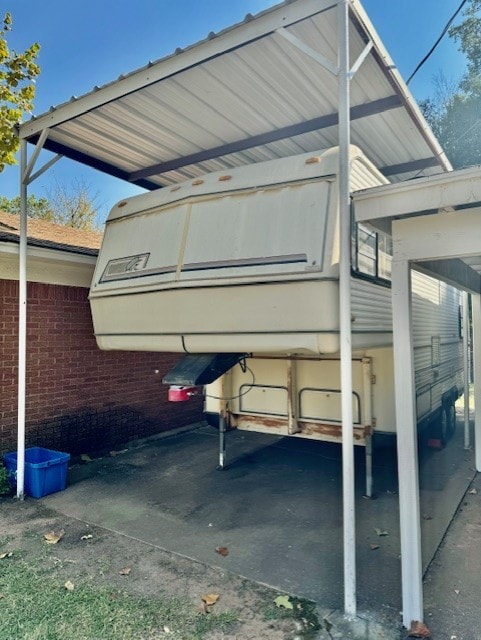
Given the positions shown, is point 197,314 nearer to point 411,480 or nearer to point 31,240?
point 411,480

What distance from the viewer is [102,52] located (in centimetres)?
843

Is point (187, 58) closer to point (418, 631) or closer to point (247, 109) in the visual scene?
point (247, 109)

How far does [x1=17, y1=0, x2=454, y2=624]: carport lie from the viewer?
318 centimetres

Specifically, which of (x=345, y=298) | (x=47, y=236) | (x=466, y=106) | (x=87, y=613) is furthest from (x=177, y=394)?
(x=466, y=106)

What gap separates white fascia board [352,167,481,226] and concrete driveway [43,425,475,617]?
2640mm

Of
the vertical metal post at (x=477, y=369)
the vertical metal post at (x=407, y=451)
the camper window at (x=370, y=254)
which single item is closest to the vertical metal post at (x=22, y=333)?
the camper window at (x=370, y=254)

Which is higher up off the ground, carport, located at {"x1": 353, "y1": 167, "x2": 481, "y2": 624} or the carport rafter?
the carport rafter

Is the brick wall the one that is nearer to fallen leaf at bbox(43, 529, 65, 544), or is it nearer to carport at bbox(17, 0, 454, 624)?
carport at bbox(17, 0, 454, 624)

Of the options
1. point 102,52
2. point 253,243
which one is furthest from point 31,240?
point 102,52

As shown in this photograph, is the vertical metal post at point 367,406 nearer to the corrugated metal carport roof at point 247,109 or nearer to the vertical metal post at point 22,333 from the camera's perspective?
the corrugated metal carport roof at point 247,109

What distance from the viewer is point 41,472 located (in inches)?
198

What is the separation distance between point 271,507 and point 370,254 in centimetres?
282

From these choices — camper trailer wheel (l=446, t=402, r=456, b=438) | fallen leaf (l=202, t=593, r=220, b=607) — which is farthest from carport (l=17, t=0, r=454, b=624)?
camper trailer wheel (l=446, t=402, r=456, b=438)

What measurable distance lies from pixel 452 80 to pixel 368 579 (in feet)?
64.2
